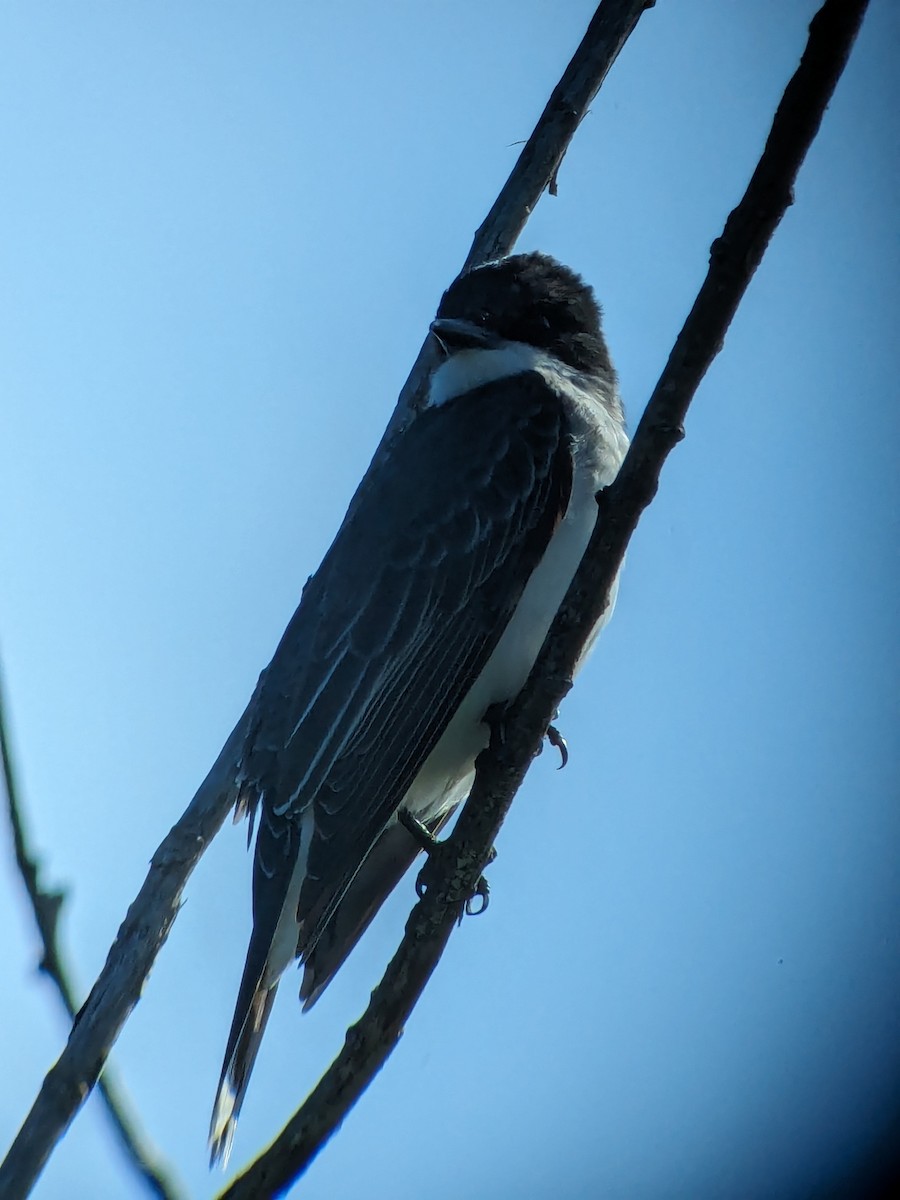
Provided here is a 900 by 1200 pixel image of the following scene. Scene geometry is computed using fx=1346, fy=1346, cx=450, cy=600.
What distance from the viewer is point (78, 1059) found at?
2.82 m

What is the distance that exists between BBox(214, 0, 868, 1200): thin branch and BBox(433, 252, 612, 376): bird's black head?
1.61 metres

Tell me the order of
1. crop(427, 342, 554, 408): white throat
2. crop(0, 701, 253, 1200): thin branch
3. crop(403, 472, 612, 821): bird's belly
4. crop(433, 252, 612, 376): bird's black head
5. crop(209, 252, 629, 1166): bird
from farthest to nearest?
1. crop(427, 342, 554, 408): white throat
2. crop(433, 252, 612, 376): bird's black head
3. crop(403, 472, 612, 821): bird's belly
4. crop(209, 252, 629, 1166): bird
5. crop(0, 701, 253, 1200): thin branch

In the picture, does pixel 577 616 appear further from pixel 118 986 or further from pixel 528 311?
pixel 528 311

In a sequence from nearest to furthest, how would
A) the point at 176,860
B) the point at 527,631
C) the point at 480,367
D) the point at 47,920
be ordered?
1. the point at 47,920
2. the point at 176,860
3. the point at 527,631
4. the point at 480,367

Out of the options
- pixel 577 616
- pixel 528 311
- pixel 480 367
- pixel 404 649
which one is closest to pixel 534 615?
pixel 404 649

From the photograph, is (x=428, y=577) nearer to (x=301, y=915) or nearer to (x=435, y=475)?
(x=435, y=475)

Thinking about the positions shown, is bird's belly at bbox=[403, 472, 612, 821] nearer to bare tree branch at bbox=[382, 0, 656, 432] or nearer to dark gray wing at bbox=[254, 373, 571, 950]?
dark gray wing at bbox=[254, 373, 571, 950]

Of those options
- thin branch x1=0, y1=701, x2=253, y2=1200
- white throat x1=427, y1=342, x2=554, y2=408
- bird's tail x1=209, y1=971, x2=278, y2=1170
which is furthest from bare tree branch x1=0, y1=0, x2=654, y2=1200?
bird's tail x1=209, y1=971, x2=278, y2=1170

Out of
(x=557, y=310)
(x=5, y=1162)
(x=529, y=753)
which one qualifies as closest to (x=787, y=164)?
(x=529, y=753)

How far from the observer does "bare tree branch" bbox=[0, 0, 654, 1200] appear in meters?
2.73

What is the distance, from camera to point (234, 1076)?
143 inches

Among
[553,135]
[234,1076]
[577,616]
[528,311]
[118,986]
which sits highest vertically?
[553,135]

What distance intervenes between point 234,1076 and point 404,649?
1.34 meters

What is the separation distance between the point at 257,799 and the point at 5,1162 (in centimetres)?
164
